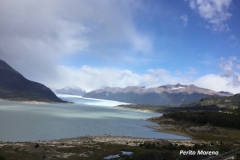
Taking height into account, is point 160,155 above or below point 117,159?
above

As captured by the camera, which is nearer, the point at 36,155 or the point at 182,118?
the point at 36,155

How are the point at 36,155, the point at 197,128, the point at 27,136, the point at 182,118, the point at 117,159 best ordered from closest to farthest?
the point at 117,159
the point at 36,155
the point at 27,136
the point at 197,128
the point at 182,118

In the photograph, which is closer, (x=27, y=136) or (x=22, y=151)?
(x=22, y=151)

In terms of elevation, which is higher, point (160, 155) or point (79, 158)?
point (160, 155)

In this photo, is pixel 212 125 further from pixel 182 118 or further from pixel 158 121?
pixel 158 121

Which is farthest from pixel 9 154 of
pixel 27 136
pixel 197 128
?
pixel 197 128

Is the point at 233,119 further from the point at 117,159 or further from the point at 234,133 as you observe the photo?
the point at 117,159

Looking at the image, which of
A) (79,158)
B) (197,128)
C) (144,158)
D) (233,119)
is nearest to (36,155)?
(79,158)

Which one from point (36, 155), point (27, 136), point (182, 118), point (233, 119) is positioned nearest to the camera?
point (36, 155)

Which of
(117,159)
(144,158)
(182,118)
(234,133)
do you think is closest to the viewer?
(144,158)
